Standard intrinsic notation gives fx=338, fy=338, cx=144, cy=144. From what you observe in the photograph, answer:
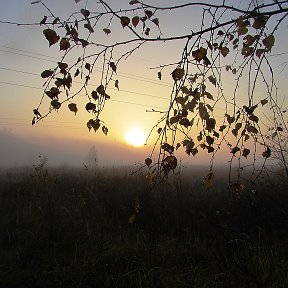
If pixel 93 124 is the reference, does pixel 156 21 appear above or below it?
above

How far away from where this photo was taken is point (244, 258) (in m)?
5.05

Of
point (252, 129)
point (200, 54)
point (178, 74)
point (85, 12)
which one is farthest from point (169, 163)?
point (85, 12)

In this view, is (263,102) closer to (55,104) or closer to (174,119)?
(174,119)

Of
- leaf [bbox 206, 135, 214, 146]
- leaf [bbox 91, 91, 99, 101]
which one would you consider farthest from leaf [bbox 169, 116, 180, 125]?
leaf [bbox 91, 91, 99, 101]

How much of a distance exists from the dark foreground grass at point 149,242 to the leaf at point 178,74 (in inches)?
42.8

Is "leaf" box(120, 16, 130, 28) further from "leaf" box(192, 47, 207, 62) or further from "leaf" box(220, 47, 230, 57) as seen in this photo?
"leaf" box(220, 47, 230, 57)

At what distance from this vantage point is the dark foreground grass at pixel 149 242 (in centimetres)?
454

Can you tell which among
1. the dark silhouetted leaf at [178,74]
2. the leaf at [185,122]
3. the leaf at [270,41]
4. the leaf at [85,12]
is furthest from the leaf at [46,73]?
the leaf at [270,41]

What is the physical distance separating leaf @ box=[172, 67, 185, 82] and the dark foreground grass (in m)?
1.09

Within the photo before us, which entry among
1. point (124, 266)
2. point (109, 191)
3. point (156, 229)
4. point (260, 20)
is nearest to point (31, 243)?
point (124, 266)

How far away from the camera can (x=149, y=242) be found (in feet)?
20.0

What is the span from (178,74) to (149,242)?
14.8 ft

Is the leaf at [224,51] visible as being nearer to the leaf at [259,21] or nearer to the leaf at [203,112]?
the leaf at [259,21]

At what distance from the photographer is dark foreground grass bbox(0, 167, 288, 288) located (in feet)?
14.9
